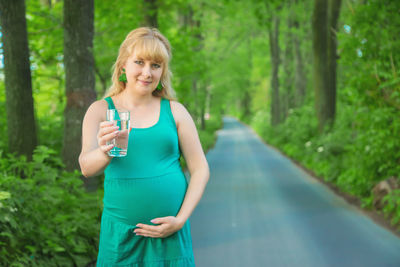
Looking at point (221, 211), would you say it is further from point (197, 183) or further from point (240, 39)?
point (240, 39)

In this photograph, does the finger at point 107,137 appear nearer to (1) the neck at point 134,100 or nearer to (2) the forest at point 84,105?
(1) the neck at point 134,100

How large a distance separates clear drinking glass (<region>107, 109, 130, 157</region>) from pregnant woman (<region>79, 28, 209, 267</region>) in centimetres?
10

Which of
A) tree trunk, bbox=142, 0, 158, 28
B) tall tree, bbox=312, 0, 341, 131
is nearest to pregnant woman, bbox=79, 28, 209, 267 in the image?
tree trunk, bbox=142, 0, 158, 28

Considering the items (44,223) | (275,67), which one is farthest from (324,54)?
(275,67)

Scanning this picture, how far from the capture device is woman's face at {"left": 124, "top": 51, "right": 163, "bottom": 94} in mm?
2373

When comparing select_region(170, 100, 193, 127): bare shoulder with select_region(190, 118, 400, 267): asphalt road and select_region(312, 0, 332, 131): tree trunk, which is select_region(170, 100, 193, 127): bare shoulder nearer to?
select_region(190, 118, 400, 267): asphalt road

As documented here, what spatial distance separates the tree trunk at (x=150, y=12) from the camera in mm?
12176

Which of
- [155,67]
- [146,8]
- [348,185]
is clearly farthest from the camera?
[146,8]

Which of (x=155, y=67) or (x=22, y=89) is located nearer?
(x=155, y=67)

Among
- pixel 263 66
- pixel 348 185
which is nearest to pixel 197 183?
pixel 348 185

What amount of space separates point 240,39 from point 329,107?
977 inches

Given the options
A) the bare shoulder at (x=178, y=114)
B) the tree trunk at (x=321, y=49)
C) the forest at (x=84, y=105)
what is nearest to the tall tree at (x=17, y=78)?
the forest at (x=84, y=105)

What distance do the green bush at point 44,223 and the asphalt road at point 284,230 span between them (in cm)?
166

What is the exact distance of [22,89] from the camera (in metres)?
7.10
